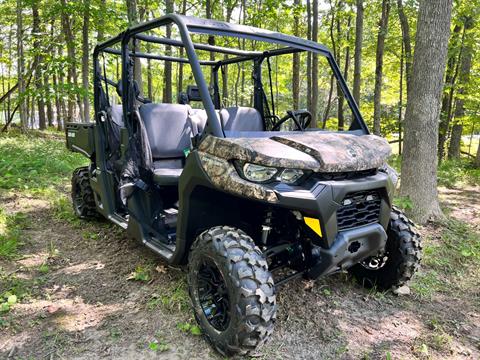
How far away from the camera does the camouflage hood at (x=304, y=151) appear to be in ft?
7.30

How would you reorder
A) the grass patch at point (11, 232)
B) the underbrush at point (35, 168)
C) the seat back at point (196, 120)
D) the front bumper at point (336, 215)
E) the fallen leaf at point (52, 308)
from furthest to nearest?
the underbrush at point (35, 168) → the seat back at point (196, 120) → the grass patch at point (11, 232) → the fallen leaf at point (52, 308) → the front bumper at point (336, 215)

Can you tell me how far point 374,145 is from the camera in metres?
2.68

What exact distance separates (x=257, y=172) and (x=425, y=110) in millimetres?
3323

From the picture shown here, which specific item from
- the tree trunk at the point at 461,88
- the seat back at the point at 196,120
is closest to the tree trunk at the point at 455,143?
the tree trunk at the point at 461,88

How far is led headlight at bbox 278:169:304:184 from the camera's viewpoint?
2285mm

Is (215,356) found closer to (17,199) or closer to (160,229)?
(160,229)

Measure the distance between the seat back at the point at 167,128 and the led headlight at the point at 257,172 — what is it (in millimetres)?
1791

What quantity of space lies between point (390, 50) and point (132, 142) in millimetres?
12913

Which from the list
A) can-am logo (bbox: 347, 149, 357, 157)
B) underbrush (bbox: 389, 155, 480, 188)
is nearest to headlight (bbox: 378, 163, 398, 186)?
can-am logo (bbox: 347, 149, 357, 157)

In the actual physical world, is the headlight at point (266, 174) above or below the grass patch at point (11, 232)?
above

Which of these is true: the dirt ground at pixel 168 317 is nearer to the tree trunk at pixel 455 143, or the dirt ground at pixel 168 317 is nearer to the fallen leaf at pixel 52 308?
the fallen leaf at pixel 52 308

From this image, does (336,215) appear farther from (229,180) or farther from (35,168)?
(35,168)

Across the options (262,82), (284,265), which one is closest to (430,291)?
(284,265)

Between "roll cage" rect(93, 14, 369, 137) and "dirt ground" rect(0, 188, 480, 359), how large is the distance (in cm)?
139
